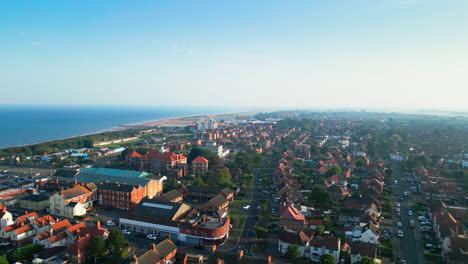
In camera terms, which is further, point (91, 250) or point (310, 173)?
point (310, 173)

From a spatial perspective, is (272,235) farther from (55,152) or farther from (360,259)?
(55,152)

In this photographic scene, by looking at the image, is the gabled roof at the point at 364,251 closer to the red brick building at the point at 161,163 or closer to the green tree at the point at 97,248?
the green tree at the point at 97,248

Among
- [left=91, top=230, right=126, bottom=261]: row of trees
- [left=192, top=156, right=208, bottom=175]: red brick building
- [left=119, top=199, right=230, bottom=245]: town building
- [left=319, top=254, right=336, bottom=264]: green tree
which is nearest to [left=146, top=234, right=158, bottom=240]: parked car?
[left=119, top=199, right=230, bottom=245]: town building

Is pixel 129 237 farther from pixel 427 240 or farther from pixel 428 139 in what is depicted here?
pixel 428 139

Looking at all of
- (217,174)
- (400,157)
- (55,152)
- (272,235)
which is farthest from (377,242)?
(55,152)

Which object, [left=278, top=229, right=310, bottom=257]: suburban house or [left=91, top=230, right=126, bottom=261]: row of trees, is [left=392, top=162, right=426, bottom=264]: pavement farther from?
[left=91, top=230, right=126, bottom=261]: row of trees

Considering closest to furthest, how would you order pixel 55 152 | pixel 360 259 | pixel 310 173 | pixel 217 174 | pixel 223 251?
1. pixel 360 259
2. pixel 223 251
3. pixel 217 174
4. pixel 310 173
5. pixel 55 152

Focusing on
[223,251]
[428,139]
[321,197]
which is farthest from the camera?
[428,139]
